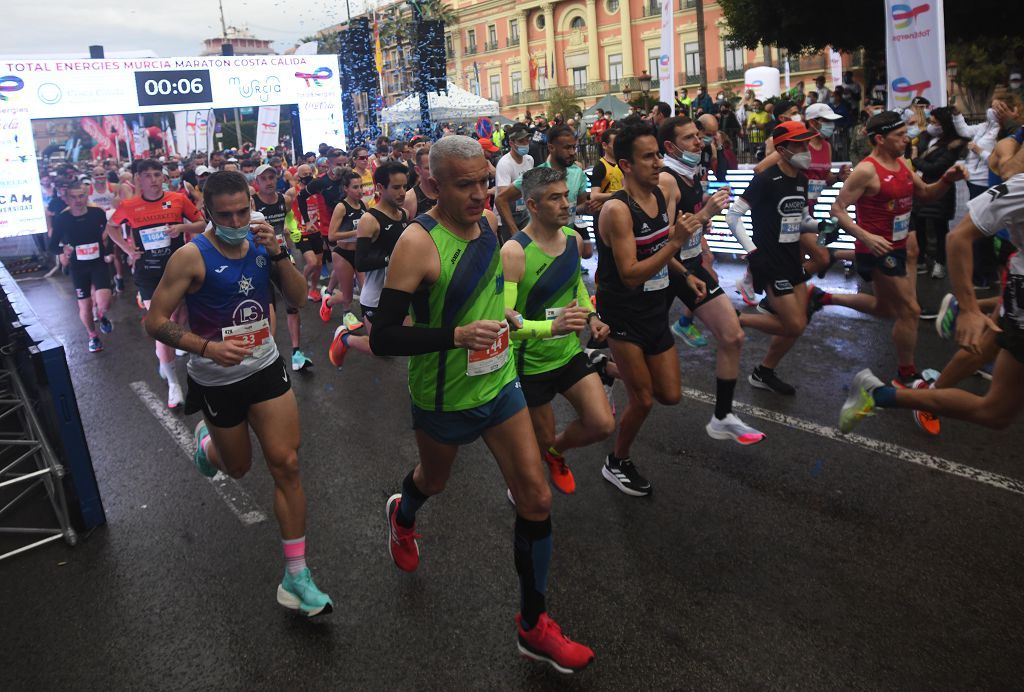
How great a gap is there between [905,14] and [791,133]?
17.8ft

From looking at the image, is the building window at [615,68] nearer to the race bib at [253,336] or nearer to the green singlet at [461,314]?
the race bib at [253,336]

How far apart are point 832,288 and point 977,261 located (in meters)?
1.54

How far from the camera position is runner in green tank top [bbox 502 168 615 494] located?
13.6 feet

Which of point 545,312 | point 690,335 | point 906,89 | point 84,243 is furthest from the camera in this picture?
point 906,89

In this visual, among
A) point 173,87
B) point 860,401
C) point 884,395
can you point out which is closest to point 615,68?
point 173,87

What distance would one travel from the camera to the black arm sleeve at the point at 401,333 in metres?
3.13

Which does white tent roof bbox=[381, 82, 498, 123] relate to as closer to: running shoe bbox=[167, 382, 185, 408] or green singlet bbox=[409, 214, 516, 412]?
running shoe bbox=[167, 382, 185, 408]

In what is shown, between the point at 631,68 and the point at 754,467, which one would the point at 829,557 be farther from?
the point at 631,68

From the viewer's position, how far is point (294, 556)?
378 centimetres

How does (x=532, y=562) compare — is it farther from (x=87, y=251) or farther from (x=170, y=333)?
(x=87, y=251)

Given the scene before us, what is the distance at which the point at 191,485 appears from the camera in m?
5.46

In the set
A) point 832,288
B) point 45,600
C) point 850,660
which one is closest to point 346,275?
point 45,600

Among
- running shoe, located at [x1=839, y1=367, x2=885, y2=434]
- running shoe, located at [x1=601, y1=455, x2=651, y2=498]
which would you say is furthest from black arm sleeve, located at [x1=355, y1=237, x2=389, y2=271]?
running shoe, located at [x1=839, y1=367, x2=885, y2=434]

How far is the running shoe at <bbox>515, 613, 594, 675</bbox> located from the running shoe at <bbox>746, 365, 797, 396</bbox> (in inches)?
144
